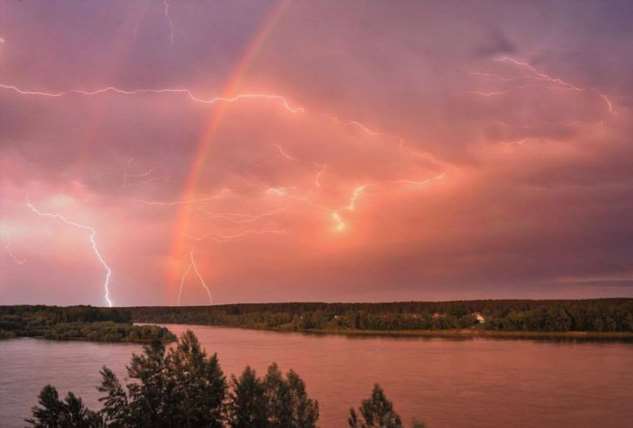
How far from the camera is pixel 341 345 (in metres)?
58.8

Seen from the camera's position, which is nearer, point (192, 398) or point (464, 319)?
point (192, 398)

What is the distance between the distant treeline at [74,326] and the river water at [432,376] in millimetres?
6448

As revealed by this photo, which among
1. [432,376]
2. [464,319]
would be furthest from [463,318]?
[432,376]

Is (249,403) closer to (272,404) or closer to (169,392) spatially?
(272,404)

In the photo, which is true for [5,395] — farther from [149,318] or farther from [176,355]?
[149,318]

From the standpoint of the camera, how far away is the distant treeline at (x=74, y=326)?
66.3 m

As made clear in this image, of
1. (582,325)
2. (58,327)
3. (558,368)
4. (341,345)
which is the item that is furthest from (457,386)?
(58,327)

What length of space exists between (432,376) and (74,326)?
53.3 m

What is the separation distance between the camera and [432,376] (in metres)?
36.1

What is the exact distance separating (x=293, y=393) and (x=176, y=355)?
10.2 ft

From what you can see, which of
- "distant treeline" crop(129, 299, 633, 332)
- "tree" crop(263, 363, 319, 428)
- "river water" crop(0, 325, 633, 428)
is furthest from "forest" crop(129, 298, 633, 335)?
"tree" crop(263, 363, 319, 428)

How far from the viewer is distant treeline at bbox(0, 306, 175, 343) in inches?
2611

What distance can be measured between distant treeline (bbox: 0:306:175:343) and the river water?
21.2ft

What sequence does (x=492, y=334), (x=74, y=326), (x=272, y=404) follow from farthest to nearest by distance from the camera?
1. (x=74, y=326)
2. (x=492, y=334)
3. (x=272, y=404)
